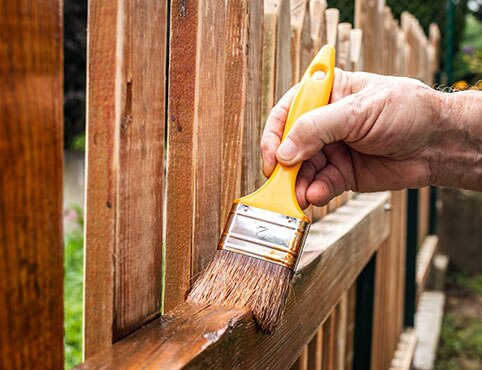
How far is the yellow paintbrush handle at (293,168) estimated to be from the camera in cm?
137

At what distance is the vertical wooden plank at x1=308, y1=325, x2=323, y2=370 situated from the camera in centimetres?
212

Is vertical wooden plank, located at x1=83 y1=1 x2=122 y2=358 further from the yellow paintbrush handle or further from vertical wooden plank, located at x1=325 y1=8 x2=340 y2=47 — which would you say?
vertical wooden plank, located at x1=325 y1=8 x2=340 y2=47

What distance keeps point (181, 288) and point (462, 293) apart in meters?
6.58

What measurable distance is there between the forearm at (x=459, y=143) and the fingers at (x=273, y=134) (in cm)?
42

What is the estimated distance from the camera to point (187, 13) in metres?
1.25

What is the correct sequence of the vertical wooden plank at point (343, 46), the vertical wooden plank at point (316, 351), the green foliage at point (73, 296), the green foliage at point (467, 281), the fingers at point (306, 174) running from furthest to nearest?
the green foliage at point (467, 281)
the green foliage at point (73, 296)
the vertical wooden plank at point (343, 46)
the vertical wooden plank at point (316, 351)
the fingers at point (306, 174)

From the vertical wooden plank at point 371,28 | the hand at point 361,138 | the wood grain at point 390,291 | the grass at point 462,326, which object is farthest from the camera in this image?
the grass at point 462,326

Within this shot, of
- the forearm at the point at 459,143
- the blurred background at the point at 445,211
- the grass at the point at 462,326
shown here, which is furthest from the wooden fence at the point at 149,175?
the grass at the point at 462,326

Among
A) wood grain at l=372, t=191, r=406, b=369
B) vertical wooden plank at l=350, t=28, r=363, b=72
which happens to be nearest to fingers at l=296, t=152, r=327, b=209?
vertical wooden plank at l=350, t=28, r=363, b=72

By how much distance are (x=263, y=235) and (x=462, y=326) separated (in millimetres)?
5644

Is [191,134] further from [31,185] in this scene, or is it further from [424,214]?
[424,214]

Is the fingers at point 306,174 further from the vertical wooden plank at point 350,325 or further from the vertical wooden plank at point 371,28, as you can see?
the vertical wooden plank at point 371,28

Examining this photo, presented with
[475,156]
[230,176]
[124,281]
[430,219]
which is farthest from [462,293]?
[124,281]

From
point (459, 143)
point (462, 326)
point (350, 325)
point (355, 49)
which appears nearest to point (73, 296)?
point (350, 325)
